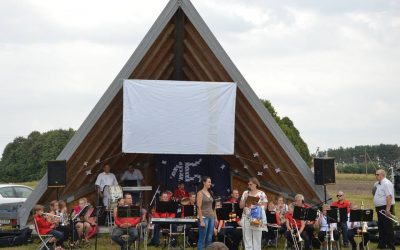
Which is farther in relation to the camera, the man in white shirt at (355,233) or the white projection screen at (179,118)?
the white projection screen at (179,118)

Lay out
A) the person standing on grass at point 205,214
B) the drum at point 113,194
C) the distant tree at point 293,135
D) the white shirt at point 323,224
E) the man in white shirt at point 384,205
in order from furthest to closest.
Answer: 1. the distant tree at point 293,135
2. the drum at point 113,194
3. the white shirt at point 323,224
4. the man in white shirt at point 384,205
5. the person standing on grass at point 205,214

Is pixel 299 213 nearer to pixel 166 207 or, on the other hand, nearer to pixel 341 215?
pixel 341 215

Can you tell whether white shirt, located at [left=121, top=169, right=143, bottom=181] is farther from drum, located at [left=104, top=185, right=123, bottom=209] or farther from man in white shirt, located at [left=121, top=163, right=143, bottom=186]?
drum, located at [left=104, top=185, right=123, bottom=209]

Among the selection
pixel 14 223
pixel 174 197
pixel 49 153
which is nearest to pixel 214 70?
pixel 174 197

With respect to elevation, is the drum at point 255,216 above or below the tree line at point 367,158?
below

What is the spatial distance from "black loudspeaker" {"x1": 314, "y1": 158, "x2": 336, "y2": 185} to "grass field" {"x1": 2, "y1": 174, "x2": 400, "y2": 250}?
5.15 feet

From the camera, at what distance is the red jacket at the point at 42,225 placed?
1206 cm

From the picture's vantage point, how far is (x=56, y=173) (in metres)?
13.9

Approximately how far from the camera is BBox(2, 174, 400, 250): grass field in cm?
1357

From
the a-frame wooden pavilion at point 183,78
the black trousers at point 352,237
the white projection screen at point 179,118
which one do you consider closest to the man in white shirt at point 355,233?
the black trousers at point 352,237

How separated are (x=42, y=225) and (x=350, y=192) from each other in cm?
1959

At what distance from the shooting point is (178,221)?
1225cm

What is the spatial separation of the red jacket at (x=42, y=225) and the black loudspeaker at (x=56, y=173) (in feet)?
5.89

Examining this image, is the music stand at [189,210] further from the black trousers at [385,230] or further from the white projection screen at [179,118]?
the black trousers at [385,230]
